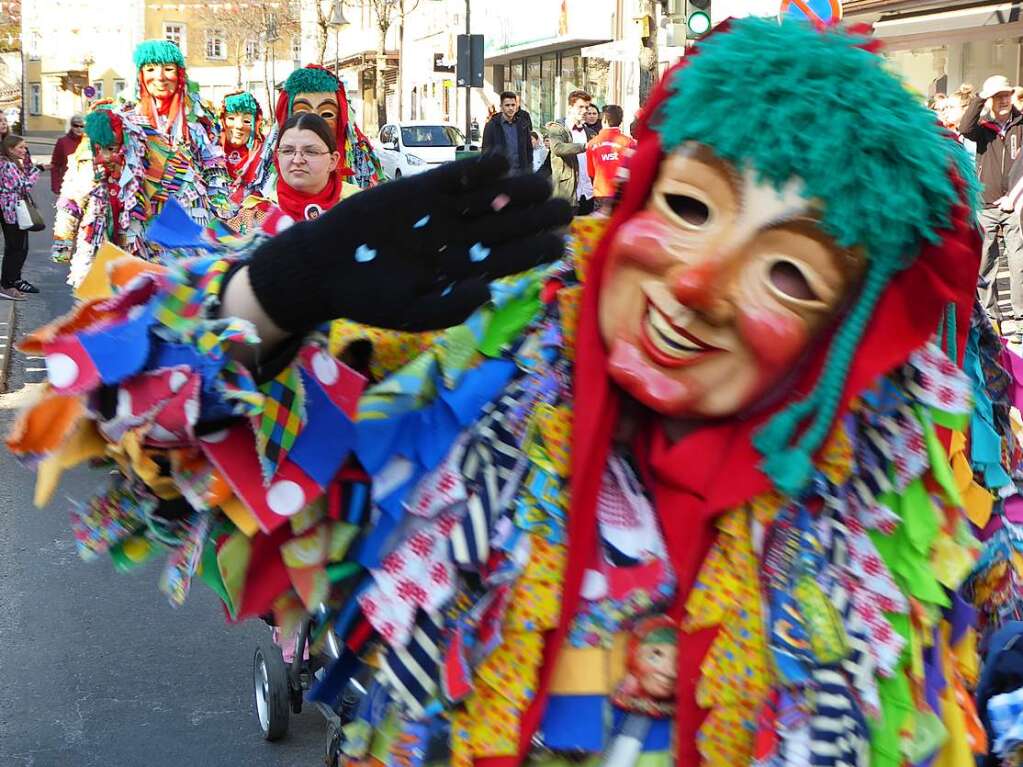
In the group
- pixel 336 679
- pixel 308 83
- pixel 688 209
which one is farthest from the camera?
pixel 308 83

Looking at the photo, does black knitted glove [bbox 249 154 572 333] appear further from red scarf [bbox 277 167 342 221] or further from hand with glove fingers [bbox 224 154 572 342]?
red scarf [bbox 277 167 342 221]

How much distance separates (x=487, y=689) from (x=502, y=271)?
0.49m

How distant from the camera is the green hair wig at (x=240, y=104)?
10.8 m

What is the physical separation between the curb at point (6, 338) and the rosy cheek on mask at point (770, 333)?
7248 millimetres

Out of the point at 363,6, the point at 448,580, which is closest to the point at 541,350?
the point at 448,580

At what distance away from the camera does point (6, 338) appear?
9422 mm

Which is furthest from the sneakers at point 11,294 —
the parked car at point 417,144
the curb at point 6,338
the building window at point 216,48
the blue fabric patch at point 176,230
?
the building window at point 216,48

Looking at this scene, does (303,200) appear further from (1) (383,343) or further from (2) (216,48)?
(2) (216,48)

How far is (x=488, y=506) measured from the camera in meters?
1.55

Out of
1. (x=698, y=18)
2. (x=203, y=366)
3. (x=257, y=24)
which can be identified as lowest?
(x=203, y=366)

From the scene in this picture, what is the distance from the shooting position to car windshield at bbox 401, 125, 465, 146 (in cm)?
2556

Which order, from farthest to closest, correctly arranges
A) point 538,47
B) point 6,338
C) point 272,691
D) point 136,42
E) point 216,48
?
point 216,48
point 136,42
point 538,47
point 6,338
point 272,691

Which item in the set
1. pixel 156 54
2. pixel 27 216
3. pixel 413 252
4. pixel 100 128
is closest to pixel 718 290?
Result: pixel 413 252

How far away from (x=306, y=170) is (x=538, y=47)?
28062mm
